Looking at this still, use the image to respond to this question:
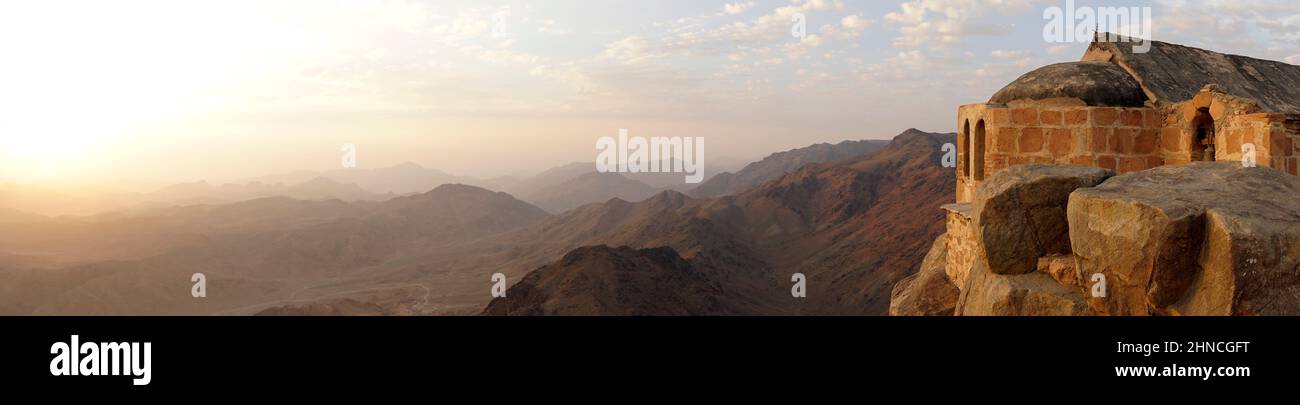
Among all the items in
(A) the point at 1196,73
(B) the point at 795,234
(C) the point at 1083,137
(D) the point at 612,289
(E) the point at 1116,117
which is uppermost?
(A) the point at 1196,73

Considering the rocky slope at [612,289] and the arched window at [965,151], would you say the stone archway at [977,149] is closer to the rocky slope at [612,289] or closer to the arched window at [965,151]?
the arched window at [965,151]

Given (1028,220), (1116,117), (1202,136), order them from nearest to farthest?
(1028,220) → (1202,136) → (1116,117)

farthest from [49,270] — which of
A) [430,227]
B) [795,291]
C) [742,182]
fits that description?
[742,182]

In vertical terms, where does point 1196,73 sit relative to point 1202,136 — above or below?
above

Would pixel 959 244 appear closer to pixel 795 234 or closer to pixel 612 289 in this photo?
pixel 612 289

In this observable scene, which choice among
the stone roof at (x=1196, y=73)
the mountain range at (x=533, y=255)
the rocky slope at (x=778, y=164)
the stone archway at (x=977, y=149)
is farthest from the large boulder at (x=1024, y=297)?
the rocky slope at (x=778, y=164)

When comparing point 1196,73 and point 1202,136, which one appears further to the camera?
point 1196,73

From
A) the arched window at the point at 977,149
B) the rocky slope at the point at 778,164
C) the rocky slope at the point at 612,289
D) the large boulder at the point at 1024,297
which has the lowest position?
the rocky slope at the point at 612,289

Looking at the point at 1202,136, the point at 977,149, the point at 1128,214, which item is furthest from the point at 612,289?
the point at 1128,214
